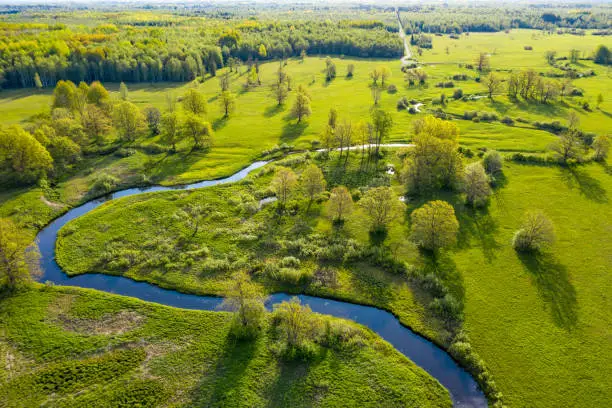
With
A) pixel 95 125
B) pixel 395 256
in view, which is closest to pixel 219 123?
pixel 95 125

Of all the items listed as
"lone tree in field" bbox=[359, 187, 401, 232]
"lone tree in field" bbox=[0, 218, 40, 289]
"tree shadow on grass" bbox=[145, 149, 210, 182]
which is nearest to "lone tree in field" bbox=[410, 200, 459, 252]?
"lone tree in field" bbox=[359, 187, 401, 232]

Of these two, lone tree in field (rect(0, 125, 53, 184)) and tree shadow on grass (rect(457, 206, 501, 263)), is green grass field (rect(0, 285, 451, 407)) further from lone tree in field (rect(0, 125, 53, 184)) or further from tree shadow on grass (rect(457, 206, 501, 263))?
lone tree in field (rect(0, 125, 53, 184))

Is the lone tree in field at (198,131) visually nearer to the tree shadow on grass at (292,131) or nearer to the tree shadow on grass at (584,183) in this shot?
the tree shadow on grass at (292,131)

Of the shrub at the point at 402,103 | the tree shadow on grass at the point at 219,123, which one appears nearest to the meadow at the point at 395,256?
the tree shadow on grass at the point at 219,123

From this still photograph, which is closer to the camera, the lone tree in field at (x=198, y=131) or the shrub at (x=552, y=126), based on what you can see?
the lone tree in field at (x=198, y=131)

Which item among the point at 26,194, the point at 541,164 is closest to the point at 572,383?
the point at 541,164
